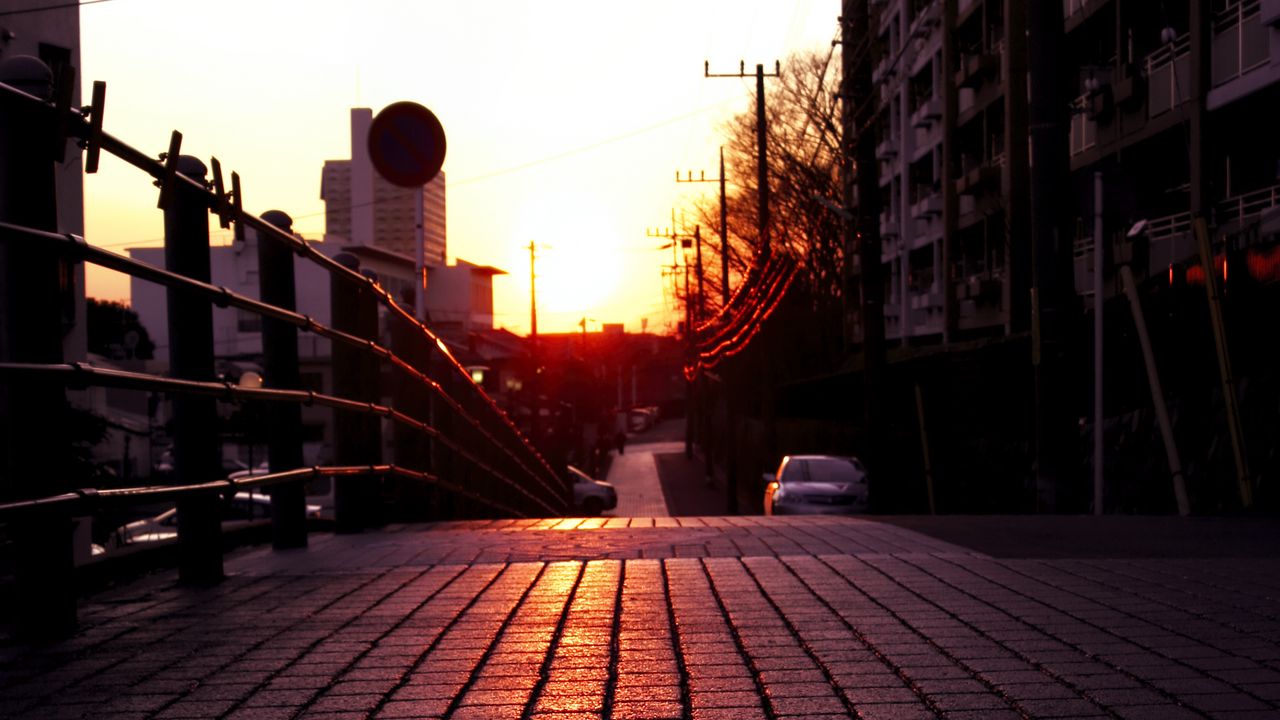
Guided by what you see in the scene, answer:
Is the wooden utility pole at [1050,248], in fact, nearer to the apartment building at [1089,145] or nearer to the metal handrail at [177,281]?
the apartment building at [1089,145]

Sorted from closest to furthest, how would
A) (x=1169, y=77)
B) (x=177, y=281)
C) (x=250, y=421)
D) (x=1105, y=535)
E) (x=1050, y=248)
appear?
1. (x=177, y=281)
2. (x=1105, y=535)
3. (x=250, y=421)
4. (x=1050, y=248)
5. (x=1169, y=77)

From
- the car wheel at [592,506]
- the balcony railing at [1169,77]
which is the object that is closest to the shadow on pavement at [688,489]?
the car wheel at [592,506]

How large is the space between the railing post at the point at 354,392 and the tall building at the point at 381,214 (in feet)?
155

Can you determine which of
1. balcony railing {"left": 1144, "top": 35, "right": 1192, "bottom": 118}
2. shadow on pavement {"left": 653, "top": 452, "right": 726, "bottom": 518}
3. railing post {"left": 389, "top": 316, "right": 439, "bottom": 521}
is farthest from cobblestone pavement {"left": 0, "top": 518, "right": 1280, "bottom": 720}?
shadow on pavement {"left": 653, "top": 452, "right": 726, "bottom": 518}

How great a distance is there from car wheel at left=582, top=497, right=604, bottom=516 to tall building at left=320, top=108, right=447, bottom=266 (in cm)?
1969

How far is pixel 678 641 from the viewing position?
14.2 feet

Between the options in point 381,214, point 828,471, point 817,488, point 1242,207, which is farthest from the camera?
point 381,214

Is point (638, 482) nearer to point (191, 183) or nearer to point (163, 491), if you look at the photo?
point (191, 183)

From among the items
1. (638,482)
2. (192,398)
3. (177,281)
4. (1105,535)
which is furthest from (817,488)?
(638,482)

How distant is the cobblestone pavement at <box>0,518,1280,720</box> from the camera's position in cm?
349

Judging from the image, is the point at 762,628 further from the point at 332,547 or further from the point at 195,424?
the point at 332,547

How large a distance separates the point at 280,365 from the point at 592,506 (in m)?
33.6

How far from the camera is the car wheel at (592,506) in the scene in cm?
4006

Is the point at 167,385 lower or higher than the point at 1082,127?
lower
